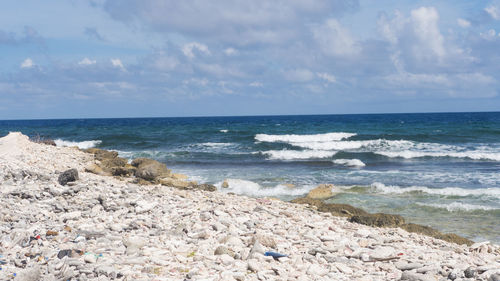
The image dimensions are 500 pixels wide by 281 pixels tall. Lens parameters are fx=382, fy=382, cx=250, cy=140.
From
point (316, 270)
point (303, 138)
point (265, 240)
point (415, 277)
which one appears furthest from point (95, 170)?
point (303, 138)

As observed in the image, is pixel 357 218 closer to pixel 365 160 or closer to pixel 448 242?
pixel 448 242

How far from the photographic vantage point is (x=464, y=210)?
10.0 meters

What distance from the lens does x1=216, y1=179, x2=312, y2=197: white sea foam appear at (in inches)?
497

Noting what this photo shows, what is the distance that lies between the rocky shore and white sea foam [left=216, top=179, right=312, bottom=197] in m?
4.33

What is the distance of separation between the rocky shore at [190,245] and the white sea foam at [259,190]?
14.2 feet

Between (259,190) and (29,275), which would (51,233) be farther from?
(259,190)

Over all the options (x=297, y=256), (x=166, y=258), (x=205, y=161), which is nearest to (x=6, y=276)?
(x=166, y=258)

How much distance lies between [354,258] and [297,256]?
83 centimetres

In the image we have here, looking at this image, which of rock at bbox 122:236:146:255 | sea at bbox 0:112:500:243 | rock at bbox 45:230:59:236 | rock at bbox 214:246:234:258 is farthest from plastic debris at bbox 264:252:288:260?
sea at bbox 0:112:500:243

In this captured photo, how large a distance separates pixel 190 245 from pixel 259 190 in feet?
25.6

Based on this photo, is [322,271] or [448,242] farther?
[448,242]

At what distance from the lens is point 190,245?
528 cm

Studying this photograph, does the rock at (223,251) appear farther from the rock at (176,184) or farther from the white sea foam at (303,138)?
the white sea foam at (303,138)

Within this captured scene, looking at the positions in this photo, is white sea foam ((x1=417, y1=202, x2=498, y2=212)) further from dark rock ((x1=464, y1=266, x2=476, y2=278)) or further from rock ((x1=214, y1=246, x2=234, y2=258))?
rock ((x1=214, y1=246, x2=234, y2=258))
